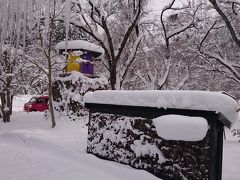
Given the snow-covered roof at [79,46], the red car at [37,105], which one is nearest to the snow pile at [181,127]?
the snow-covered roof at [79,46]

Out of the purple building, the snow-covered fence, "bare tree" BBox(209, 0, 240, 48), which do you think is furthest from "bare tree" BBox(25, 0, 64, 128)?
"bare tree" BBox(209, 0, 240, 48)

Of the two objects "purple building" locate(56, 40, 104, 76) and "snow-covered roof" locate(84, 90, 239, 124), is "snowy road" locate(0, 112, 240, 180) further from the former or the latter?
"purple building" locate(56, 40, 104, 76)

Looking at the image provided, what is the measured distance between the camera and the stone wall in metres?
6.77

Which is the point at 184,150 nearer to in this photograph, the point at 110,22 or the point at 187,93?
the point at 187,93

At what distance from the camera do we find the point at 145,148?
794cm

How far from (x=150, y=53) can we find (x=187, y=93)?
19196mm

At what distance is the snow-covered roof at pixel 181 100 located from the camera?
21.3ft

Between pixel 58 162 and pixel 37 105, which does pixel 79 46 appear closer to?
pixel 37 105

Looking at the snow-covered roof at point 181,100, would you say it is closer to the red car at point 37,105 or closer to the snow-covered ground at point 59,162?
the snow-covered ground at point 59,162

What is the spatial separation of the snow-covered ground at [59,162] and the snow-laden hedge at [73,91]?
13.7 feet

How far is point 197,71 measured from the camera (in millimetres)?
24453

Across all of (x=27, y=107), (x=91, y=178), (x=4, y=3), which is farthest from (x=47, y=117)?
(x=4, y=3)

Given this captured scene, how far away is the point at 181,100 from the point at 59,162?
3.51m

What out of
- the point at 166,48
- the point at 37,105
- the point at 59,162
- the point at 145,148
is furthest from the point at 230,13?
the point at 37,105
